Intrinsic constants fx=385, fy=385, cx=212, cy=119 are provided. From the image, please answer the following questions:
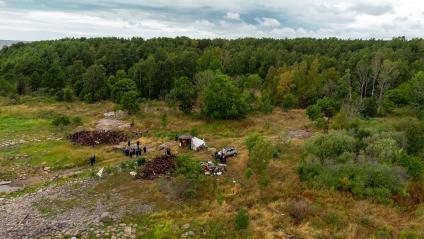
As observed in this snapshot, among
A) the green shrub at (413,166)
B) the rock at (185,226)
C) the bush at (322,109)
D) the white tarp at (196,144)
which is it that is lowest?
the rock at (185,226)

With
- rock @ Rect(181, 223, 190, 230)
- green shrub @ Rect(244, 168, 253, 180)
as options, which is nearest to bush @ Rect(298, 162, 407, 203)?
green shrub @ Rect(244, 168, 253, 180)

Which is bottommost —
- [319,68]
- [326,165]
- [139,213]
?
[139,213]

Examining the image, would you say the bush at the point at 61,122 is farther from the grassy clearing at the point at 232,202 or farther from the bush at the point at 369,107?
the bush at the point at 369,107

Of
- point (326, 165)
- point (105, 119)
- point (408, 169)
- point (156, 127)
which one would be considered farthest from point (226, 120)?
point (408, 169)

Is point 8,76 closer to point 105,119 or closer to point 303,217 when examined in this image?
point 105,119

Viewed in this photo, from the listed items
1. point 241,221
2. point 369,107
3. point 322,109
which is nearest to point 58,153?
point 241,221

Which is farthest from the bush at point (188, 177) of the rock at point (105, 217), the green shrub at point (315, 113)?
the green shrub at point (315, 113)

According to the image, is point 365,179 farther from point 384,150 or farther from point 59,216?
point 59,216
